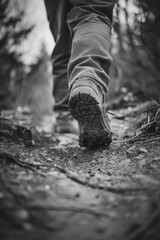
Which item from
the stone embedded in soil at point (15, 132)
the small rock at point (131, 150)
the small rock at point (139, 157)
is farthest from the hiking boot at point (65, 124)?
the small rock at point (139, 157)

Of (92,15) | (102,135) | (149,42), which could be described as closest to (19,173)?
(102,135)

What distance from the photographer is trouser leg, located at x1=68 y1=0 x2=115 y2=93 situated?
1.31m

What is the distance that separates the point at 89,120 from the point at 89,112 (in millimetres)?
50

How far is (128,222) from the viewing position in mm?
539

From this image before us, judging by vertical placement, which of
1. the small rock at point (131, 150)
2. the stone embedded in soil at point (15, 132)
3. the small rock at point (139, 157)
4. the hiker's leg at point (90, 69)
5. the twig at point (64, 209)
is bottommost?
the twig at point (64, 209)

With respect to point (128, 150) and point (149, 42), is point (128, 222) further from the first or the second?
point (149, 42)

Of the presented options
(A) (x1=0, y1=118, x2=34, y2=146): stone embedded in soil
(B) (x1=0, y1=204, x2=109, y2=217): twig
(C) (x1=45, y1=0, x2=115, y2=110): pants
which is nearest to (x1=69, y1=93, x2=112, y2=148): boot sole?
(C) (x1=45, y1=0, x2=115, y2=110): pants

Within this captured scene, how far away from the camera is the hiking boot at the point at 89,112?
120cm

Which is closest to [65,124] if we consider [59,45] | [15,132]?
[59,45]

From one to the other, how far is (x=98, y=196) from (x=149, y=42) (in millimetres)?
2163

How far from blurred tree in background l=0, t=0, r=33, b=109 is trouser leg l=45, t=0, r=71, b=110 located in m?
5.65

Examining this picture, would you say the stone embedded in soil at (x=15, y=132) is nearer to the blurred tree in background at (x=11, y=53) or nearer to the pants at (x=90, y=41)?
the pants at (x=90, y=41)

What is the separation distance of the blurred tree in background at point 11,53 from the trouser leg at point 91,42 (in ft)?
21.4

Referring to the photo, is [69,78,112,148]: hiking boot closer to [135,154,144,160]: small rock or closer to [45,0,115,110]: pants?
[45,0,115,110]: pants
